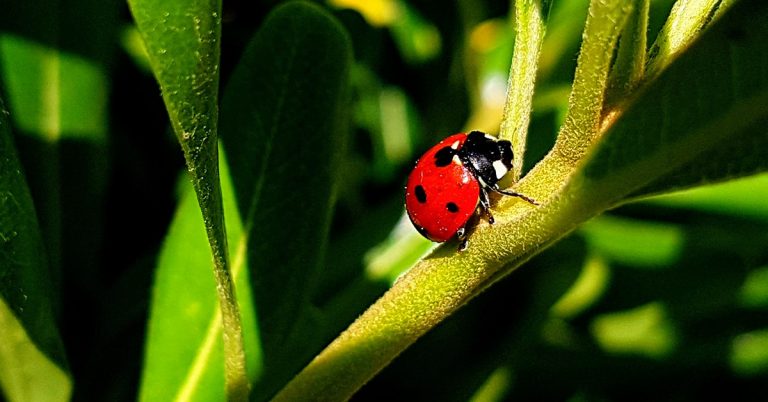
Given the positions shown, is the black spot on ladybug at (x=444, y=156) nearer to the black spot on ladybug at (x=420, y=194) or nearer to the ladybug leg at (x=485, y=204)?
the black spot on ladybug at (x=420, y=194)

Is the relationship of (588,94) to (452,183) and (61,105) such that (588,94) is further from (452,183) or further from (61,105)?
(61,105)

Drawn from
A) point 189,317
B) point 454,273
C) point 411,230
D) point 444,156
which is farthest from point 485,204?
point 411,230

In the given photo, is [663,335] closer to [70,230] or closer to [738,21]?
[70,230]

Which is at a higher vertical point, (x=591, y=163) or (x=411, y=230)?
(x=591, y=163)

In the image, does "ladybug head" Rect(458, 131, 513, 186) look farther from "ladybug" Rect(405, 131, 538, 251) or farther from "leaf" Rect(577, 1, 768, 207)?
"leaf" Rect(577, 1, 768, 207)

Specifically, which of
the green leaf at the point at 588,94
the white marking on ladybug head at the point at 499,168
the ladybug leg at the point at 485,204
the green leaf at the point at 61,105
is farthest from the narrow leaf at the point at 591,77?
the green leaf at the point at 61,105

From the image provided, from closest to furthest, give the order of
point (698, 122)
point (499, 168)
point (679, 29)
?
point (698, 122)
point (679, 29)
point (499, 168)
